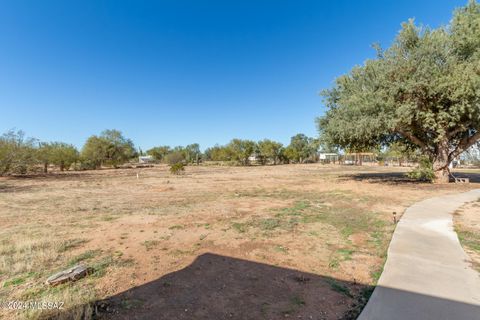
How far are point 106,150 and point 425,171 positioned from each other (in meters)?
57.4

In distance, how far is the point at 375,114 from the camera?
1616cm

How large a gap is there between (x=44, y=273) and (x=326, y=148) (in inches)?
797

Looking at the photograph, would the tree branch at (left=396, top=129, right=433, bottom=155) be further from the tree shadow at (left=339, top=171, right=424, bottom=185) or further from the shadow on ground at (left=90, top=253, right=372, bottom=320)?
the shadow on ground at (left=90, top=253, right=372, bottom=320)

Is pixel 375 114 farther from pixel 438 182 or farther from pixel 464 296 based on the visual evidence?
pixel 464 296

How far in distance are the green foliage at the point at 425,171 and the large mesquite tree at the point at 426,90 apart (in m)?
0.54

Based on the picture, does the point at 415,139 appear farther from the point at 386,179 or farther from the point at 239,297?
the point at 239,297

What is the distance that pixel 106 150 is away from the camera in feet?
175

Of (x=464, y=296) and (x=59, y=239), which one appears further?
(x=59, y=239)

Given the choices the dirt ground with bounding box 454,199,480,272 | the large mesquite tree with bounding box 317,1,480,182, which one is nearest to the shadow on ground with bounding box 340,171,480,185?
the large mesquite tree with bounding box 317,1,480,182

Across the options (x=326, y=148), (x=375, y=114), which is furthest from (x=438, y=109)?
(x=326, y=148)

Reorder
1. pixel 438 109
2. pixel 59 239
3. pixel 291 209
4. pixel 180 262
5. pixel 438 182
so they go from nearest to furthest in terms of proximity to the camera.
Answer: pixel 180 262 < pixel 59 239 < pixel 291 209 < pixel 438 109 < pixel 438 182

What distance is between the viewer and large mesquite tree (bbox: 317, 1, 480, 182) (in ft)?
46.9

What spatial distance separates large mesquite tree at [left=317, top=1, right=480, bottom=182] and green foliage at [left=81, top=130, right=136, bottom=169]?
51.4 meters

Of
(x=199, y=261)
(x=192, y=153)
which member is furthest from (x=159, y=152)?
(x=199, y=261)
